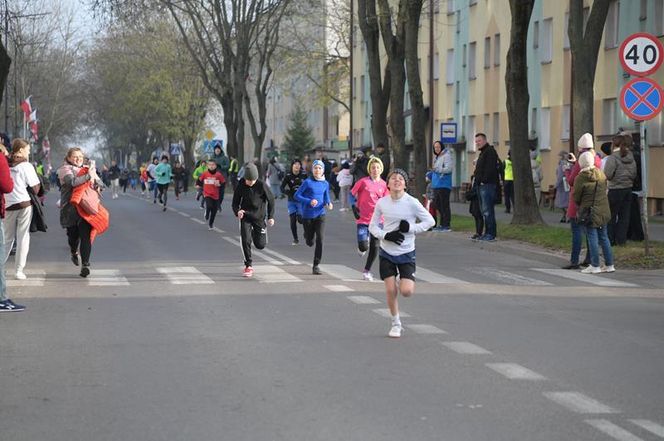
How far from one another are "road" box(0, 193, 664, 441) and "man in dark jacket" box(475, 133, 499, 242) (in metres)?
6.37

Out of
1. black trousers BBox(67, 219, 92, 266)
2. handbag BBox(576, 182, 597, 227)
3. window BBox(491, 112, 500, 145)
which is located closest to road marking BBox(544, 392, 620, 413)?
black trousers BBox(67, 219, 92, 266)

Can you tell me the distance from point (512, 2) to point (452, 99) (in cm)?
3509

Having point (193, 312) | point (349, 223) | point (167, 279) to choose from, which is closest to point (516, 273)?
point (167, 279)

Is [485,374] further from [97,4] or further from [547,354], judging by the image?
[97,4]

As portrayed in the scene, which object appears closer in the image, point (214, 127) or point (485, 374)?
point (485, 374)

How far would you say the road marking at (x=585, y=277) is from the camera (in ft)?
57.7

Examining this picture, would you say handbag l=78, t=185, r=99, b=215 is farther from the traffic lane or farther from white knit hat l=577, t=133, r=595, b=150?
white knit hat l=577, t=133, r=595, b=150

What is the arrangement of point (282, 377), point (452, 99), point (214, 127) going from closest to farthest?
point (282, 377) < point (452, 99) < point (214, 127)

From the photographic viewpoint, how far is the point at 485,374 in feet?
30.9

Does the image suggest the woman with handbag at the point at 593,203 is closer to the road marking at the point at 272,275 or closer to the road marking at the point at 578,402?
the road marking at the point at 272,275

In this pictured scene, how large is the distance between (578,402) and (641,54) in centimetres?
1222

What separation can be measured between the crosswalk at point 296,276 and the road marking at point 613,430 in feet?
27.9

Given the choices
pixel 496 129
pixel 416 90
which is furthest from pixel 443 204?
pixel 496 129

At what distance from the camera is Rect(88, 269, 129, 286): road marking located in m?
17.0
